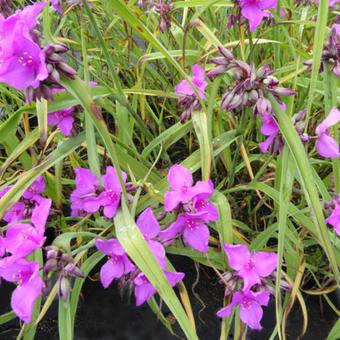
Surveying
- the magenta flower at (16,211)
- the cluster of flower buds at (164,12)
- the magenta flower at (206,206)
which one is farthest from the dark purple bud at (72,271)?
the cluster of flower buds at (164,12)

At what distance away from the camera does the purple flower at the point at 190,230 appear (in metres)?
0.59

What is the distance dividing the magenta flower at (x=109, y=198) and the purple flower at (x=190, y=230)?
0.10 m

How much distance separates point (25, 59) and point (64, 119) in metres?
0.22

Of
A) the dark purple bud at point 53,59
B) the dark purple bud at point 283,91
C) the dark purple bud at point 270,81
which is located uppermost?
the dark purple bud at point 53,59

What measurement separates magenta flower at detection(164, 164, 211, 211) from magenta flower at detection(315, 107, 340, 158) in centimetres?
25

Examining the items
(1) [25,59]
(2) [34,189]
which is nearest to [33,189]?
(2) [34,189]

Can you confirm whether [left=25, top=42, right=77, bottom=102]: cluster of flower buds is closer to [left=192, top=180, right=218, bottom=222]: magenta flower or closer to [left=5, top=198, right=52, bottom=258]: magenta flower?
[left=5, top=198, right=52, bottom=258]: magenta flower

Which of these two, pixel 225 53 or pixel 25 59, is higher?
pixel 25 59

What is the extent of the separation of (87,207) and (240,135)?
39cm

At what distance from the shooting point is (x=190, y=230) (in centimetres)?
62

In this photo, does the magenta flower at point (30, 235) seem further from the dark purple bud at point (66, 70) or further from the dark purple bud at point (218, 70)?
the dark purple bud at point (218, 70)

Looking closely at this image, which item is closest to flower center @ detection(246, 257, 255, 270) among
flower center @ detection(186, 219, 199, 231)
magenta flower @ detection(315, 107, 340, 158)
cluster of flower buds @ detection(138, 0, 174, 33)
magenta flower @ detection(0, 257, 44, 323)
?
flower center @ detection(186, 219, 199, 231)

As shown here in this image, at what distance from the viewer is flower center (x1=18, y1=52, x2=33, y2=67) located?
0.47m

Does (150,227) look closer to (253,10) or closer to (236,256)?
(236,256)
